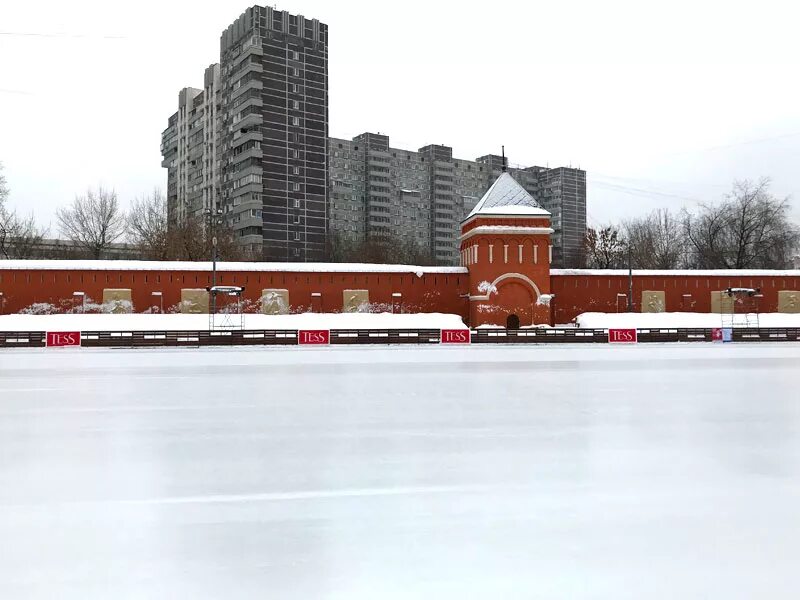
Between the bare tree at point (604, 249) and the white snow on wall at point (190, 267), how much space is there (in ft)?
84.4

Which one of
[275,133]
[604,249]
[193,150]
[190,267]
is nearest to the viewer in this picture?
[190,267]

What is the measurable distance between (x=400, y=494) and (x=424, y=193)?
8708 centimetres

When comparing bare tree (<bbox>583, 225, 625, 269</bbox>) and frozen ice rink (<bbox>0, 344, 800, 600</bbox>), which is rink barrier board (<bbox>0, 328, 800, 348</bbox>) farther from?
bare tree (<bbox>583, 225, 625, 269</bbox>)

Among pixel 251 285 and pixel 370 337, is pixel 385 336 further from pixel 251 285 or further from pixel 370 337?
pixel 251 285

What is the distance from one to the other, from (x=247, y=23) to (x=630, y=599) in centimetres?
7004

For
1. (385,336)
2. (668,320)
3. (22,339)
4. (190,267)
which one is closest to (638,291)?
(668,320)

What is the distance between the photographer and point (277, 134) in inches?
2474

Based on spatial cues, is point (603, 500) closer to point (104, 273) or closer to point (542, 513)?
point (542, 513)

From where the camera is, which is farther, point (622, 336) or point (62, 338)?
point (622, 336)

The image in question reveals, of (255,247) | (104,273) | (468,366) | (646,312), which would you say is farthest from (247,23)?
(468,366)

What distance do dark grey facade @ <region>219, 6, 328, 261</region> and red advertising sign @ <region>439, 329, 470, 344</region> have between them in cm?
3684

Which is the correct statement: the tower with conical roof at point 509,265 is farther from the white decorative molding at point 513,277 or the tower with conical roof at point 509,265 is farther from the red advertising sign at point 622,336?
the red advertising sign at point 622,336

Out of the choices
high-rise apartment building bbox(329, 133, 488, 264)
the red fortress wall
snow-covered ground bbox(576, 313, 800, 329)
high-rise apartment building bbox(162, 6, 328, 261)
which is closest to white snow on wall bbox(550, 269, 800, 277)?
the red fortress wall

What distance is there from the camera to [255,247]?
60.5m
